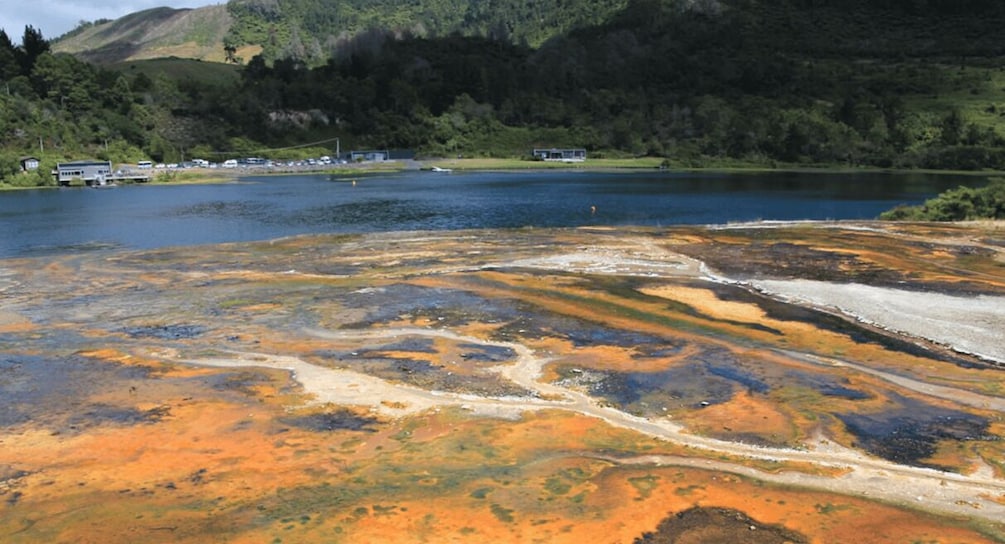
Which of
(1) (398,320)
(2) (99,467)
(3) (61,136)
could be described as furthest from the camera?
(3) (61,136)

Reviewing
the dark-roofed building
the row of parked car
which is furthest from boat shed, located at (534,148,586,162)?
the dark-roofed building

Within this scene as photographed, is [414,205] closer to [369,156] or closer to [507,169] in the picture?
[507,169]

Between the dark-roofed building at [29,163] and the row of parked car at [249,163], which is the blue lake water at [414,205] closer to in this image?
the dark-roofed building at [29,163]

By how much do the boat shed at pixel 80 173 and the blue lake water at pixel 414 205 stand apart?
24.4 ft

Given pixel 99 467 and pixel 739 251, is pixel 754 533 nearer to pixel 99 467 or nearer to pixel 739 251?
pixel 99 467

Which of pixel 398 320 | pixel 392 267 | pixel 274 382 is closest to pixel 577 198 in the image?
pixel 392 267

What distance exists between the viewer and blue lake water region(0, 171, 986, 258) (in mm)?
68000

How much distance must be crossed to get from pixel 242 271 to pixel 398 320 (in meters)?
15.6

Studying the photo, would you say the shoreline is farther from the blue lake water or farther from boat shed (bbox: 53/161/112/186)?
the blue lake water

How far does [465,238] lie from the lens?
54531 millimetres

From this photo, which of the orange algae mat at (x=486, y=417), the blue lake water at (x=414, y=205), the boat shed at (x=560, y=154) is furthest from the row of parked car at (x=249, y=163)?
the orange algae mat at (x=486, y=417)

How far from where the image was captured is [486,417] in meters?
17.9

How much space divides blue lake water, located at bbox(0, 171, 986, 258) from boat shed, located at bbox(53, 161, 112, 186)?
7448 millimetres

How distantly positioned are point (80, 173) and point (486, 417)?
134355mm
